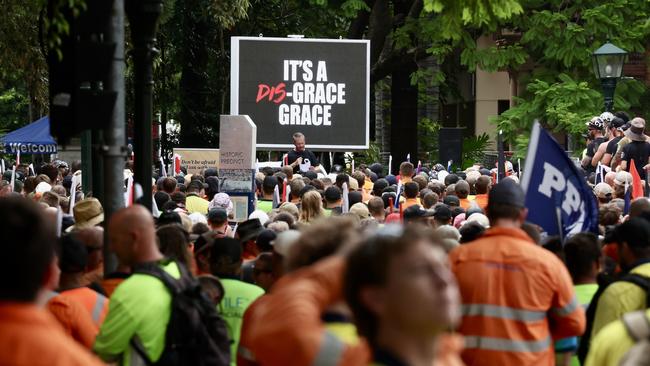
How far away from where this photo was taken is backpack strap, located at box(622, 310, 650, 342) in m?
5.11

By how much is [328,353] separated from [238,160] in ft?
39.0

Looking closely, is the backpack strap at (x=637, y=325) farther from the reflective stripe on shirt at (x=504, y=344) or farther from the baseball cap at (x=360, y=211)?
the baseball cap at (x=360, y=211)

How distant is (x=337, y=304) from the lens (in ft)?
13.4

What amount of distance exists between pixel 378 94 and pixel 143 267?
3250cm

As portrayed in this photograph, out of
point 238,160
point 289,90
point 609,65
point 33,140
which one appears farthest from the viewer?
point 33,140

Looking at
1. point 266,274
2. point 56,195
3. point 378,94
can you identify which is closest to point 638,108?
point 378,94

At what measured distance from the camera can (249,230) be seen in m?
9.79

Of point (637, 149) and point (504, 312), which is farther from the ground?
point (637, 149)

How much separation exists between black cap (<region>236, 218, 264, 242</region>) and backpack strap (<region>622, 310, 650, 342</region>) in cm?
442

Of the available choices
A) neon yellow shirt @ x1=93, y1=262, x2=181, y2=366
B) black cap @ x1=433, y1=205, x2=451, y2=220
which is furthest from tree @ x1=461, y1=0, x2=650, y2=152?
neon yellow shirt @ x1=93, y1=262, x2=181, y2=366

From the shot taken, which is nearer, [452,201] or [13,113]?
[452,201]

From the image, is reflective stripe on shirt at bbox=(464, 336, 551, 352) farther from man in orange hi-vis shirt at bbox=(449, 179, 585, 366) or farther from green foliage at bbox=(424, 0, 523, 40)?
green foliage at bbox=(424, 0, 523, 40)

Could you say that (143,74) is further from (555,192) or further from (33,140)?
(33,140)

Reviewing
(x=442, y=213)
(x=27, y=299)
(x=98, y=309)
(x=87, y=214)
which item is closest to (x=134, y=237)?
(x=98, y=309)
